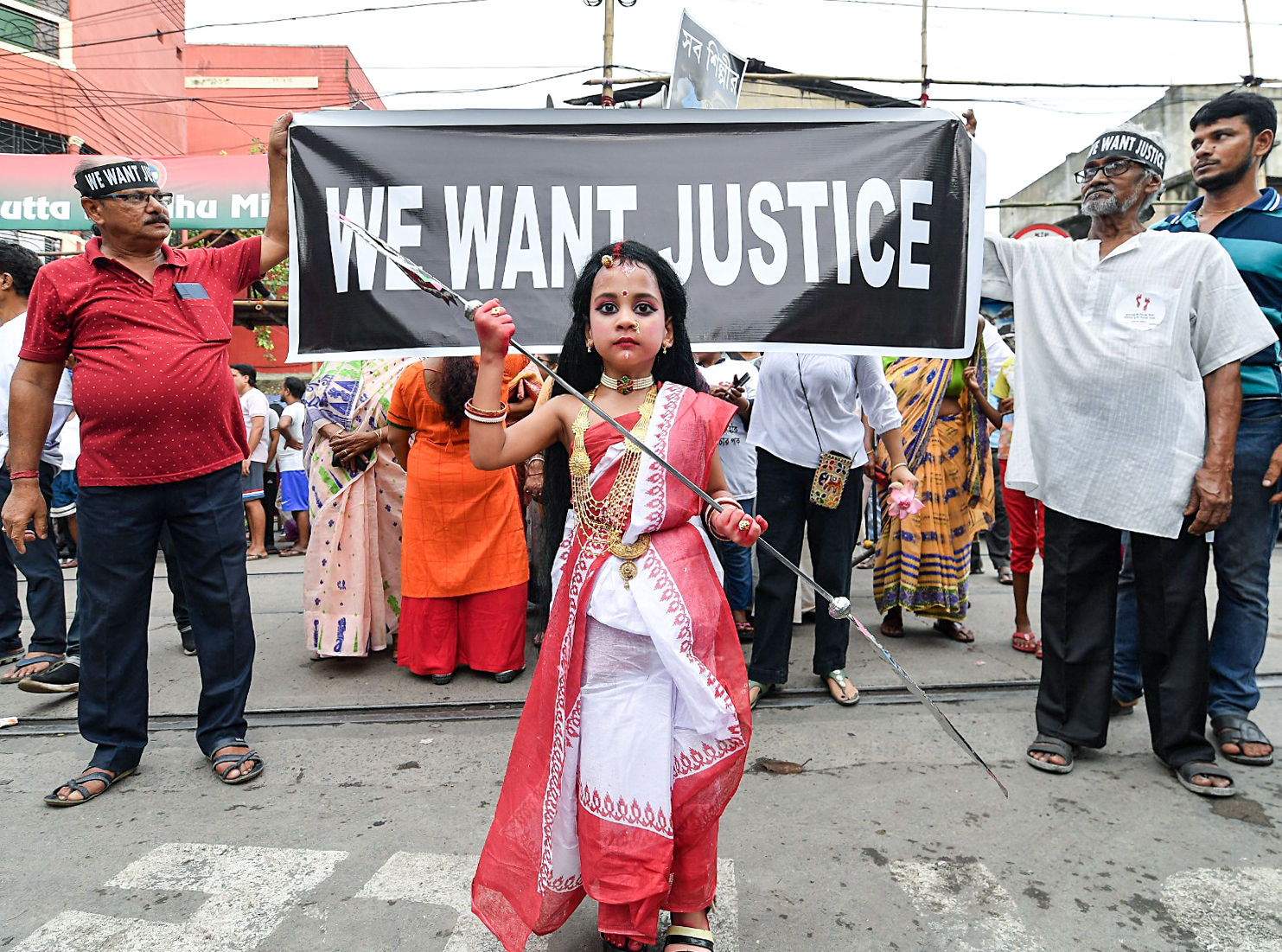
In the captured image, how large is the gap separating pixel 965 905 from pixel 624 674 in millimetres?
1070

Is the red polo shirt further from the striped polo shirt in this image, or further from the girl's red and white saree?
the striped polo shirt

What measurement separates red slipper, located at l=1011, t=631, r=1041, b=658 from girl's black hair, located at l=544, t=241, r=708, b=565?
306 cm

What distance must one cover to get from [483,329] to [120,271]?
5.81ft

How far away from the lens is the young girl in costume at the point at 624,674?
2.00m

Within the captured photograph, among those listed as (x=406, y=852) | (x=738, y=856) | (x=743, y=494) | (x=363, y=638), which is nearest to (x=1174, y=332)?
(x=738, y=856)

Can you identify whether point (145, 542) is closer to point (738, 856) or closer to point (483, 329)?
point (483, 329)

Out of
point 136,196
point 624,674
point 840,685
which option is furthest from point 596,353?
point 840,685

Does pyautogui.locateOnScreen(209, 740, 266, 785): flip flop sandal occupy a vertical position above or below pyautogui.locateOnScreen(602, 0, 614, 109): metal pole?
below

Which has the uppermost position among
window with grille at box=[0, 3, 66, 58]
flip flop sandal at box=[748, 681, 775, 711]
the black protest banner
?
window with grille at box=[0, 3, 66, 58]

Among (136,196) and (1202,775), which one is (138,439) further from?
(1202,775)

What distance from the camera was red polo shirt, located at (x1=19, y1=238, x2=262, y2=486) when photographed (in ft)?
9.68

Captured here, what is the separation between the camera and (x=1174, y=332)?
298 centimetres

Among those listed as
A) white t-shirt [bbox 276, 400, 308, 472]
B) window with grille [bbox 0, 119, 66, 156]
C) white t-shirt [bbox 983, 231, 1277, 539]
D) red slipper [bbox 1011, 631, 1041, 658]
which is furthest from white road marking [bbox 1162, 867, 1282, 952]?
window with grille [bbox 0, 119, 66, 156]

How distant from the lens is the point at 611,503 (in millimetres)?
2127
